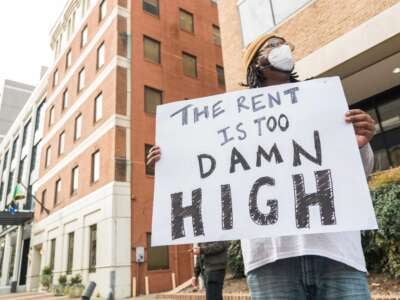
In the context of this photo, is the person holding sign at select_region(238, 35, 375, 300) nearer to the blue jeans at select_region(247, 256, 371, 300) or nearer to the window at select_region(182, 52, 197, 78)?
the blue jeans at select_region(247, 256, 371, 300)

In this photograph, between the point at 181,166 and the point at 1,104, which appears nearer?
the point at 181,166

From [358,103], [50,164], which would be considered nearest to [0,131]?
[50,164]

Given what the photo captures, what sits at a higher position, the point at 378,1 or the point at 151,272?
the point at 378,1

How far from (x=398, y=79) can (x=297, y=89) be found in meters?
9.62

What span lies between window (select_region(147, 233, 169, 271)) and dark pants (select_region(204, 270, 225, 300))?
1243 centimetres

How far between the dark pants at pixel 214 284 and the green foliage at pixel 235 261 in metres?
4.06

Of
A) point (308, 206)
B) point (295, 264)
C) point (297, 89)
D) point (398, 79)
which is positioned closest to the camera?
point (295, 264)

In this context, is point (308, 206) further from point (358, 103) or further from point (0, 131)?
point (0, 131)

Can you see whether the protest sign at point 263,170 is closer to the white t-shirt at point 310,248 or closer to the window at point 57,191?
the white t-shirt at point 310,248

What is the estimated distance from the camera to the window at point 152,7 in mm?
21516

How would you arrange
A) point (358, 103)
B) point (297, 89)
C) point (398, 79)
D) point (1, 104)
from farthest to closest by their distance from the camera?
point (1, 104), point (358, 103), point (398, 79), point (297, 89)

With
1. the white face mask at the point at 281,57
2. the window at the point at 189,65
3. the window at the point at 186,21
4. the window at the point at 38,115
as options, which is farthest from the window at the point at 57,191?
the white face mask at the point at 281,57

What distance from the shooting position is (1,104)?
56.9m

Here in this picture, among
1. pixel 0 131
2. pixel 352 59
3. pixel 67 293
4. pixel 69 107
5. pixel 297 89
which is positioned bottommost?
pixel 67 293
